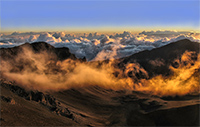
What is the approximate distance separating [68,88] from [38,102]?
3573 centimetres

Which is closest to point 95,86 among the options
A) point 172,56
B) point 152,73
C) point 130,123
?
point 152,73

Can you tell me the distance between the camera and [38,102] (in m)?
54.0

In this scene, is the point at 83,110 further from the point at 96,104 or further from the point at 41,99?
the point at 41,99

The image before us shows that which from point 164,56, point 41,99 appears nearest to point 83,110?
point 41,99

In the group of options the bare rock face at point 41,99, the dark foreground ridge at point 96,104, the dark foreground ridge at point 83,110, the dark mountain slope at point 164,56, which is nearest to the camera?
the dark foreground ridge at point 83,110

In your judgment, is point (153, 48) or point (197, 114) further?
point (153, 48)

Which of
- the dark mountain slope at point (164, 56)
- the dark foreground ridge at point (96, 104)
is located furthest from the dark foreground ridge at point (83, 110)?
the dark mountain slope at point (164, 56)

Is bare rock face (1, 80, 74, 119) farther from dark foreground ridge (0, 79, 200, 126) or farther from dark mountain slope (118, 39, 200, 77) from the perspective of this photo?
dark mountain slope (118, 39, 200, 77)

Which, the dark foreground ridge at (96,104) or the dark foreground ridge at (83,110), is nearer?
the dark foreground ridge at (83,110)

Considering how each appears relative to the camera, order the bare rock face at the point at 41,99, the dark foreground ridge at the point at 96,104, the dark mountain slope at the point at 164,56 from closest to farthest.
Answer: the dark foreground ridge at the point at 96,104
the bare rock face at the point at 41,99
the dark mountain slope at the point at 164,56

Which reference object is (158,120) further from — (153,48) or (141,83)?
(153,48)

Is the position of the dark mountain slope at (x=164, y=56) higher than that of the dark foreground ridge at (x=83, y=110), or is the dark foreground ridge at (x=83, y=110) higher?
the dark mountain slope at (x=164, y=56)

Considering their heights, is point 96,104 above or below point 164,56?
below

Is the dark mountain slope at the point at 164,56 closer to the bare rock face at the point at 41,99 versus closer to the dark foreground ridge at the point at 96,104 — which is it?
the dark foreground ridge at the point at 96,104
